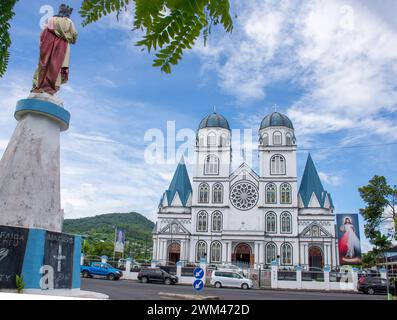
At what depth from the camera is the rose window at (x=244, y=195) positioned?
36562 millimetres

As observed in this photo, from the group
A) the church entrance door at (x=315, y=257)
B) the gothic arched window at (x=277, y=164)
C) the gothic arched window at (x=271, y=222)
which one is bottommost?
the church entrance door at (x=315, y=257)

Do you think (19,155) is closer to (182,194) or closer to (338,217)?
(338,217)

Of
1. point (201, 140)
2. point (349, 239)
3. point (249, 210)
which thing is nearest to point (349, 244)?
point (349, 239)

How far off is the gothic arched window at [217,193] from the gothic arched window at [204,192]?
63cm

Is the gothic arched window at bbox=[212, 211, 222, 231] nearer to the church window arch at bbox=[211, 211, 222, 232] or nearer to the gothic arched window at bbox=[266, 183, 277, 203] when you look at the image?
the church window arch at bbox=[211, 211, 222, 232]

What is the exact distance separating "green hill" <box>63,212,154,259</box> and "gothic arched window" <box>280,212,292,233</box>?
919 inches

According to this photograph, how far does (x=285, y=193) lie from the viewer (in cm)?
3597

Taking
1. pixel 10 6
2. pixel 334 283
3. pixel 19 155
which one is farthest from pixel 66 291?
pixel 334 283

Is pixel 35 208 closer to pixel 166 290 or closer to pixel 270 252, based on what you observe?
pixel 166 290

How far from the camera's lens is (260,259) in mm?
33656

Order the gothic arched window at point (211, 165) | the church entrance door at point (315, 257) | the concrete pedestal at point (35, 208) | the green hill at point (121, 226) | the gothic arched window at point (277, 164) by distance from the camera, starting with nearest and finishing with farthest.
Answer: the concrete pedestal at point (35, 208), the church entrance door at point (315, 257), the gothic arched window at point (277, 164), the gothic arched window at point (211, 165), the green hill at point (121, 226)

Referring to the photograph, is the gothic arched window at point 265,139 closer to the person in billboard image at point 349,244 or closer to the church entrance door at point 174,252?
the person in billboard image at point 349,244

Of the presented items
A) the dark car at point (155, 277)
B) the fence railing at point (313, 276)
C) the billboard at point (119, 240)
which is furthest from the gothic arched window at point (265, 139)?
the dark car at point (155, 277)

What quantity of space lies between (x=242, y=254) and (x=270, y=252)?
264cm
